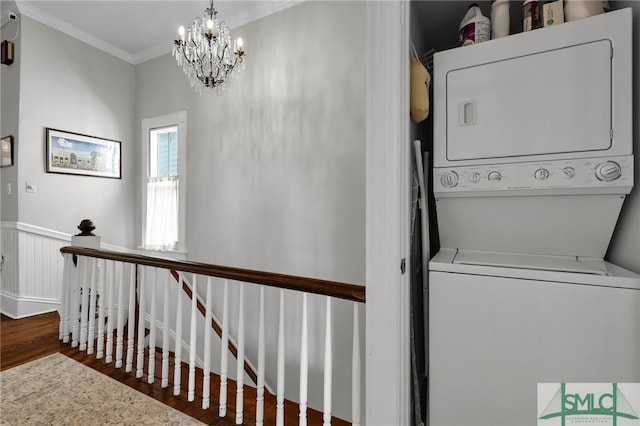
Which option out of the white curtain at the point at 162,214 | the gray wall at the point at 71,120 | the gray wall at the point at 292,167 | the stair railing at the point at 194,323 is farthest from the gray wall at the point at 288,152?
the gray wall at the point at 71,120

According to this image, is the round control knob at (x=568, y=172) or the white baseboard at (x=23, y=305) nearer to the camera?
the round control knob at (x=568, y=172)

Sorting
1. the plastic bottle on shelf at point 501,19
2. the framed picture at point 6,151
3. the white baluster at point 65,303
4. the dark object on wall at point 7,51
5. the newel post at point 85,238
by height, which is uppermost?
the dark object on wall at point 7,51

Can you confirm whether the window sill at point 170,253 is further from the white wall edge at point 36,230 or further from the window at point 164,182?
the white wall edge at point 36,230

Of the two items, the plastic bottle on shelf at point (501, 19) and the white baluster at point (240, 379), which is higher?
the plastic bottle on shelf at point (501, 19)

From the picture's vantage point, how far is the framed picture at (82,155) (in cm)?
319

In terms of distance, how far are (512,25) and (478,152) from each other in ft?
2.87

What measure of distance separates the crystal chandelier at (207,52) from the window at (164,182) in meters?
1.46

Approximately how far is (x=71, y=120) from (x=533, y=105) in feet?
13.8

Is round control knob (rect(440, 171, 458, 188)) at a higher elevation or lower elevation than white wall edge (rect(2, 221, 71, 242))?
higher

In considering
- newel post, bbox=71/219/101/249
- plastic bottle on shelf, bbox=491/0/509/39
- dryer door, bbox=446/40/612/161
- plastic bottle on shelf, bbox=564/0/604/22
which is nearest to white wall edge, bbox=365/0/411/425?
dryer door, bbox=446/40/612/161

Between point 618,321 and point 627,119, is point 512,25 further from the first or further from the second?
point 618,321

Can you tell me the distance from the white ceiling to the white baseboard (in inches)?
110

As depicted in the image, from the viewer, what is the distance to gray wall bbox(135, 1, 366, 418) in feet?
8.34

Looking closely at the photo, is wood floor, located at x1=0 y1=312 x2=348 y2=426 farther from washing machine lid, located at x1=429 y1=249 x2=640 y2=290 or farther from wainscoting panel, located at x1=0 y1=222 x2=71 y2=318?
washing machine lid, located at x1=429 y1=249 x2=640 y2=290
